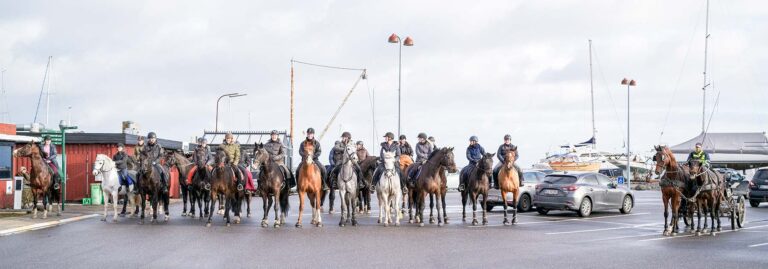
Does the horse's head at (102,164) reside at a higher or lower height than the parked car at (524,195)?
higher

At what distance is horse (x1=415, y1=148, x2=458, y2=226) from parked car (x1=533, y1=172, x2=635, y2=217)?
574 cm

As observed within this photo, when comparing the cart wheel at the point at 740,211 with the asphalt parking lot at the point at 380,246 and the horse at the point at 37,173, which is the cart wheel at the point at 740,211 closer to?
the asphalt parking lot at the point at 380,246

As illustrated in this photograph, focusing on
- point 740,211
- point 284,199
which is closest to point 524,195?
point 740,211

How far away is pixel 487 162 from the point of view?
74.4 feet

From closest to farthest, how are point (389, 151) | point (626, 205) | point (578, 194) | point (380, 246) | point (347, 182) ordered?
point (380, 246) < point (347, 182) < point (389, 151) < point (578, 194) < point (626, 205)

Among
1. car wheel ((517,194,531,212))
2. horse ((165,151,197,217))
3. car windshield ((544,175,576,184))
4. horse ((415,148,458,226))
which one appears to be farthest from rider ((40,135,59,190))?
car windshield ((544,175,576,184))

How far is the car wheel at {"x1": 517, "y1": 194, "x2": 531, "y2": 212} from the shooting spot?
29666 mm

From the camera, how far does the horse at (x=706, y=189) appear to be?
66.4 feet

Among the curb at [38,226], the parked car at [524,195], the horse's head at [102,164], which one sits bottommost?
the curb at [38,226]

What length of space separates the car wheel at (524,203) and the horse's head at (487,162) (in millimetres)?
7221

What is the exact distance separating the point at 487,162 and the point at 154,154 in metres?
9.52

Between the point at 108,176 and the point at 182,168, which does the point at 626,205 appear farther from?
the point at 108,176

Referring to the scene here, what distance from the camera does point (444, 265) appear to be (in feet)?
44.7

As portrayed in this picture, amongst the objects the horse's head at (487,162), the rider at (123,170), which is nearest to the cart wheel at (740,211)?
the horse's head at (487,162)
